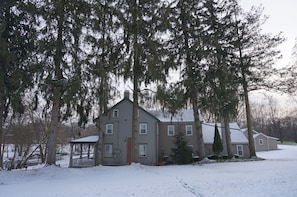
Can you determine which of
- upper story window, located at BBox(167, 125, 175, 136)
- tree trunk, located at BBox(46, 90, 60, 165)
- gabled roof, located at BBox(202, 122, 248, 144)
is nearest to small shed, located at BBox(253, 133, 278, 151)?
gabled roof, located at BBox(202, 122, 248, 144)

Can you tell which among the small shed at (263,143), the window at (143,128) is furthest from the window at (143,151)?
the small shed at (263,143)

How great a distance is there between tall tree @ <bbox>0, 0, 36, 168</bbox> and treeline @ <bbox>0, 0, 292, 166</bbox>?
0.04m

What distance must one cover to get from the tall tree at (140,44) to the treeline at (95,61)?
56mm

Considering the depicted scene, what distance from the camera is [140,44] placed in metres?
12.3

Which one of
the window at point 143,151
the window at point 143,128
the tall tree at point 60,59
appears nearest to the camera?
the tall tree at point 60,59

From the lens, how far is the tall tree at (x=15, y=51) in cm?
1098

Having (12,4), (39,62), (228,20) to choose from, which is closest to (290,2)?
(228,20)

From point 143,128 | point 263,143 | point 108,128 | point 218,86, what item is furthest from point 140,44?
point 263,143

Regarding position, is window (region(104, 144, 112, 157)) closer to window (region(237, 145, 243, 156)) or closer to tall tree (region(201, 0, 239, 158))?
tall tree (region(201, 0, 239, 158))

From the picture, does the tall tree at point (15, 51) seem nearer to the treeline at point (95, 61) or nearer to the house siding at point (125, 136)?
the treeline at point (95, 61)

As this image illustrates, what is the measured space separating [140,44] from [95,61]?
286 centimetres

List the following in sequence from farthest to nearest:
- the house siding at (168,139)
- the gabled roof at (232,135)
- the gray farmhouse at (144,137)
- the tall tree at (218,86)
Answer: the gabled roof at (232,135) → the house siding at (168,139) → the gray farmhouse at (144,137) → the tall tree at (218,86)

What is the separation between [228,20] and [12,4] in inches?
603

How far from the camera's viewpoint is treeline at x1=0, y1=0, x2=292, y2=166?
11117mm
